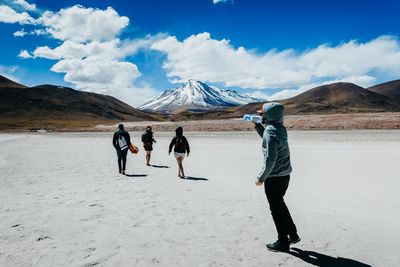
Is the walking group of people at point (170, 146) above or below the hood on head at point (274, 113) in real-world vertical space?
below

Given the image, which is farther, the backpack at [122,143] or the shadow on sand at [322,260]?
the backpack at [122,143]

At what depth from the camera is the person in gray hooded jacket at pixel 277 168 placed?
17.2 ft

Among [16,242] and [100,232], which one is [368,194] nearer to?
[100,232]

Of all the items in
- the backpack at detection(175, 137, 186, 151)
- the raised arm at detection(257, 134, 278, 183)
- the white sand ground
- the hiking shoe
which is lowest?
the white sand ground

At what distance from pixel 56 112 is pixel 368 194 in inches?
7369

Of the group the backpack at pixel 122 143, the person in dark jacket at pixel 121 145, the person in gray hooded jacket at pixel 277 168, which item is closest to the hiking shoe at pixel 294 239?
the person in gray hooded jacket at pixel 277 168

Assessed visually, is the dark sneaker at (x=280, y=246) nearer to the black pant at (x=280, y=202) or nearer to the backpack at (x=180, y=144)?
the black pant at (x=280, y=202)

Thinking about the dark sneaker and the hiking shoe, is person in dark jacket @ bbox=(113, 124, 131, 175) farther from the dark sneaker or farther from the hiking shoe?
the hiking shoe

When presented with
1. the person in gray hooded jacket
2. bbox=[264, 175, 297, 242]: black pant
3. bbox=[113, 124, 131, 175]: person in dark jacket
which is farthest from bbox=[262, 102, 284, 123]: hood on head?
bbox=[113, 124, 131, 175]: person in dark jacket

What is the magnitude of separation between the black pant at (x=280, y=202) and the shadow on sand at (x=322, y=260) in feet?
1.11

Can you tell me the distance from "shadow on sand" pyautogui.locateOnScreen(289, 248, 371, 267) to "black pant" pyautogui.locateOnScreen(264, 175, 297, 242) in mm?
340

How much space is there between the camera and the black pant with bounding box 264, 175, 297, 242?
17.9 ft

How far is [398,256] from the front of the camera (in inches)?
213

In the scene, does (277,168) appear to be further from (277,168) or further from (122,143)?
(122,143)
